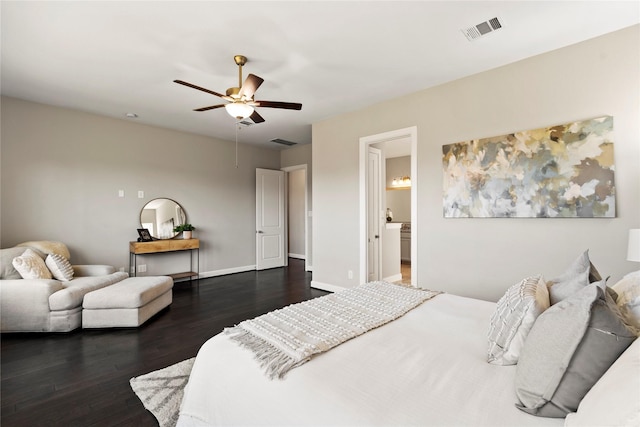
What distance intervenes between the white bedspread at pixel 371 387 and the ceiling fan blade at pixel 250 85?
2108mm

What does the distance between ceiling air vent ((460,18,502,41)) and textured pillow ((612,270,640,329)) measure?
2060 millimetres

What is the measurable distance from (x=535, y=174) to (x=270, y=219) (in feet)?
16.7

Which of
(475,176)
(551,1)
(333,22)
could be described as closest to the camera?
(551,1)

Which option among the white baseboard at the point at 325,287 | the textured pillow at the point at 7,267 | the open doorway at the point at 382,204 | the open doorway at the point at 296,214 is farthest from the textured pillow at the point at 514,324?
the open doorway at the point at 296,214

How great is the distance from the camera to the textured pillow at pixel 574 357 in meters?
0.88

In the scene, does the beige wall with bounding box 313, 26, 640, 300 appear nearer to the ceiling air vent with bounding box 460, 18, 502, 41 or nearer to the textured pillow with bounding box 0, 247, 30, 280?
the ceiling air vent with bounding box 460, 18, 502, 41

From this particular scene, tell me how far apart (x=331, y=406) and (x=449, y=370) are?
52 cm

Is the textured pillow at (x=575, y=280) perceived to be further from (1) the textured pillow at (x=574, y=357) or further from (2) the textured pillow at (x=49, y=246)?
(2) the textured pillow at (x=49, y=246)

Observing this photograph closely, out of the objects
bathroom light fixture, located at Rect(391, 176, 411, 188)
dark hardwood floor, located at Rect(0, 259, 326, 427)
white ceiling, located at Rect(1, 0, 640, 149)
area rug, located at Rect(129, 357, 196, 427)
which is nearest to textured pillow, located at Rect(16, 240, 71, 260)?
dark hardwood floor, located at Rect(0, 259, 326, 427)

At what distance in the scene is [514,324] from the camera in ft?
4.13

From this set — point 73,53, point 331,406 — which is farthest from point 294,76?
point 331,406

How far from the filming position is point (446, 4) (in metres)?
2.14

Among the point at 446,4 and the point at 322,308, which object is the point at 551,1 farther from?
the point at 322,308

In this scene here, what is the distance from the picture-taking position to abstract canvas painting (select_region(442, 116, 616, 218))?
2.48 m
